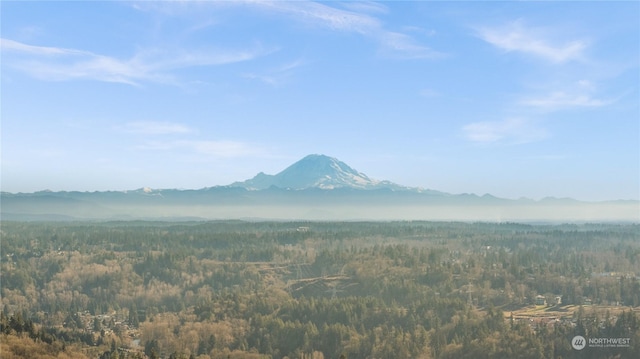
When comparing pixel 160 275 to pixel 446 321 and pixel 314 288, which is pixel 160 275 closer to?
pixel 314 288

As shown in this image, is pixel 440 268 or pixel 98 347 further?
pixel 440 268

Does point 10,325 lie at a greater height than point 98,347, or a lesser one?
greater

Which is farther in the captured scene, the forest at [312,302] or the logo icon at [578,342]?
the forest at [312,302]

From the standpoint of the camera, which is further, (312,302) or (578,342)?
(312,302)

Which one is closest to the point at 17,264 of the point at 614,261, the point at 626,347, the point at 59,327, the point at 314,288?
the point at 59,327
